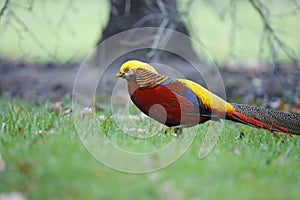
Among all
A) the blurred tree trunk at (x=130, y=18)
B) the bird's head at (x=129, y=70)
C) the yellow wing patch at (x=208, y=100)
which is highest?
the bird's head at (x=129, y=70)

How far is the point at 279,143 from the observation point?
3.93 meters

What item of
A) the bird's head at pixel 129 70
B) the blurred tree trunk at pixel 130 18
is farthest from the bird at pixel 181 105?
the blurred tree trunk at pixel 130 18

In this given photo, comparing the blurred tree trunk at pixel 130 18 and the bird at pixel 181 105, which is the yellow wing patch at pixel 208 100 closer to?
the bird at pixel 181 105

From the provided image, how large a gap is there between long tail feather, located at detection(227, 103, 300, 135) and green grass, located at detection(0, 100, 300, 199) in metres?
0.22

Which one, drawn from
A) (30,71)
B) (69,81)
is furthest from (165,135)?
(30,71)

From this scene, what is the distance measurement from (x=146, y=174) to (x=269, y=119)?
58.0 inches

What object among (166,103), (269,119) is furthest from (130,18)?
(166,103)

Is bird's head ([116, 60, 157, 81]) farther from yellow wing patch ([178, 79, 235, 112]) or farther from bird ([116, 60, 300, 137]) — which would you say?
yellow wing patch ([178, 79, 235, 112])

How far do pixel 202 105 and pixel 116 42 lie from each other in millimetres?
3725

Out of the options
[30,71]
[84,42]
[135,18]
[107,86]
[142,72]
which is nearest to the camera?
→ [142,72]

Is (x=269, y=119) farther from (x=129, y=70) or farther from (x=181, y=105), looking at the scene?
(x=129, y=70)

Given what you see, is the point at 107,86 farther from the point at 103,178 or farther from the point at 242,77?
the point at 103,178

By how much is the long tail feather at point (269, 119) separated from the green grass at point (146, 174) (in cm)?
22

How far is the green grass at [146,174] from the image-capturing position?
272 cm
